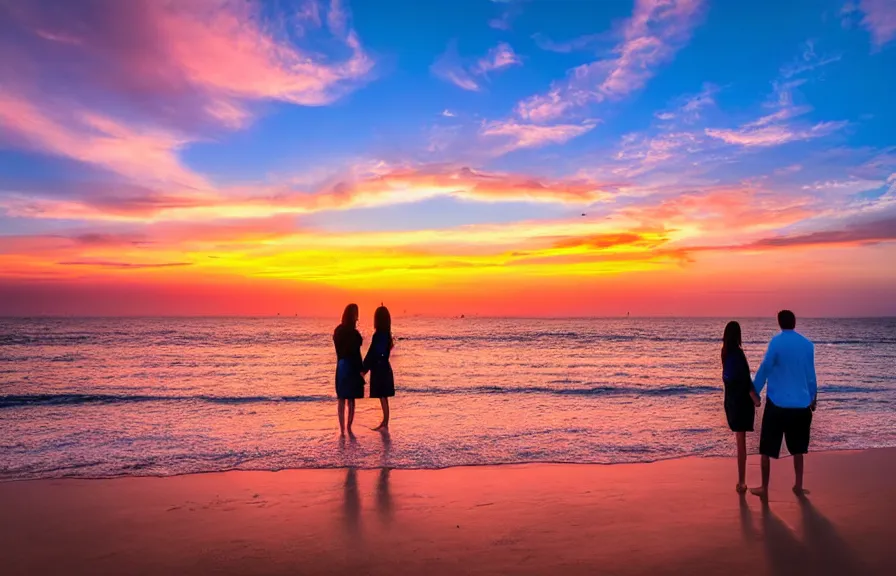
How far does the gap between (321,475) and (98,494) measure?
9.26 ft

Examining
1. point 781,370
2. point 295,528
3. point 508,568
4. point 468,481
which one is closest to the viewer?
point 508,568

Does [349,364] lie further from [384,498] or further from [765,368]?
[765,368]

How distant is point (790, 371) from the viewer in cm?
689

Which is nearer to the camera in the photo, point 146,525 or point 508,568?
point 508,568

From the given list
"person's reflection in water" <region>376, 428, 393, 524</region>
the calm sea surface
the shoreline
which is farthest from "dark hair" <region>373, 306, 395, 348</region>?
the shoreline

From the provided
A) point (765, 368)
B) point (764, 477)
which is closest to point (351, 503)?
point (764, 477)

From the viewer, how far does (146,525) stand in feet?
20.5

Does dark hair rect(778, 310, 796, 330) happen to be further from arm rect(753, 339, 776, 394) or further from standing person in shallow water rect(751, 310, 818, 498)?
arm rect(753, 339, 776, 394)

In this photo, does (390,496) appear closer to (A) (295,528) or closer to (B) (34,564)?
(A) (295,528)

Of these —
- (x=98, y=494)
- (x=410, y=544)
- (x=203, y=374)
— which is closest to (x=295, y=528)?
(x=410, y=544)

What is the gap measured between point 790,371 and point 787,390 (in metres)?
0.23

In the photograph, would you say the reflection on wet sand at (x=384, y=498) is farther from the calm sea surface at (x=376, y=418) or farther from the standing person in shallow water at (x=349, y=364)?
the standing person in shallow water at (x=349, y=364)

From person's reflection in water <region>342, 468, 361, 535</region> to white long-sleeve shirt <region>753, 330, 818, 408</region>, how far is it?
494 centimetres

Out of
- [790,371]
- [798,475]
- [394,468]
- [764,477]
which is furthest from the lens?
[394,468]
